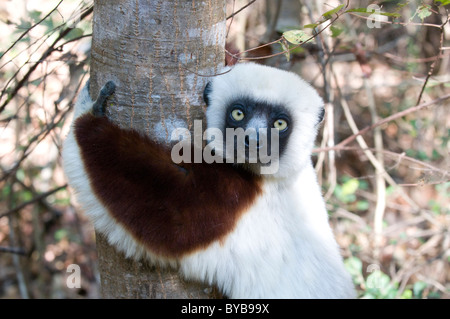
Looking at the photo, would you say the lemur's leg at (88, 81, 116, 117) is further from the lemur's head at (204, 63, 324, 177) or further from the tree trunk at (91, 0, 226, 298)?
the lemur's head at (204, 63, 324, 177)

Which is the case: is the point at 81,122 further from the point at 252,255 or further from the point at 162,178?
the point at 252,255

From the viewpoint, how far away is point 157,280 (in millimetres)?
2422

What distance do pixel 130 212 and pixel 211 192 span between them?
1.44 feet

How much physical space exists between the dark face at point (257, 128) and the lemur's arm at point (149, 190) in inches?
13.1

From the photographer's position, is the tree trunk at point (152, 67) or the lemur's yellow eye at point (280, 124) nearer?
the tree trunk at point (152, 67)

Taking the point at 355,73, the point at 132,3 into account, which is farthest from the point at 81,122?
the point at 355,73

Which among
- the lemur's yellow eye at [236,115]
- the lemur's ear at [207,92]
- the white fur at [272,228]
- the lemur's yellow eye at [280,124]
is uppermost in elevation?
the lemur's ear at [207,92]

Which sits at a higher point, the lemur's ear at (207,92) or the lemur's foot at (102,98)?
the lemur's ear at (207,92)

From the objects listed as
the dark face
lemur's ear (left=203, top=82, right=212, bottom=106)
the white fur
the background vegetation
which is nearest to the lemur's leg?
the white fur

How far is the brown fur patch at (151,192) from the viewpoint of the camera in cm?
230

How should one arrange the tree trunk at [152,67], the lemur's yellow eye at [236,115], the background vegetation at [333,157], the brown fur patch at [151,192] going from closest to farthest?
the tree trunk at [152,67] → the brown fur patch at [151,192] → the lemur's yellow eye at [236,115] → the background vegetation at [333,157]

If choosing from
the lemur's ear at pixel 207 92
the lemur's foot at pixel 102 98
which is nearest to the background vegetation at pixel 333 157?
the lemur's ear at pixel 207 92

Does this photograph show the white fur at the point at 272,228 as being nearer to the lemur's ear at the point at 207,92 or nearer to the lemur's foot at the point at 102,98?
the lemur's ear at the point at 207,92
